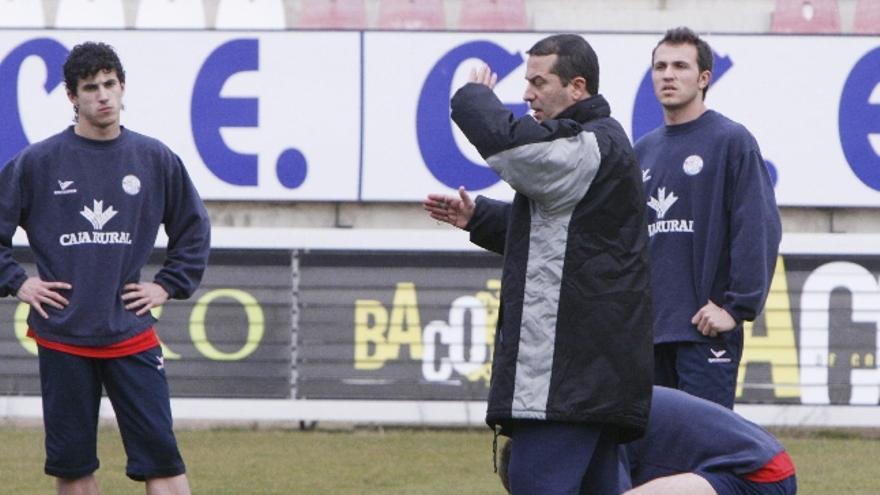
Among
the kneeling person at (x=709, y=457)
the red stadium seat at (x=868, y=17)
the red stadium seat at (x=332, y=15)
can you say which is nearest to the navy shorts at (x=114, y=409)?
the kneeling person at (x=709, y=457)

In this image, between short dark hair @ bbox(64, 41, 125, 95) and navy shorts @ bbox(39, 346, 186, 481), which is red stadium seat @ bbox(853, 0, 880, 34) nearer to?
short dark hair @ bbox(64, 41, 125, 95)

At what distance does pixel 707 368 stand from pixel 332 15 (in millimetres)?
6075

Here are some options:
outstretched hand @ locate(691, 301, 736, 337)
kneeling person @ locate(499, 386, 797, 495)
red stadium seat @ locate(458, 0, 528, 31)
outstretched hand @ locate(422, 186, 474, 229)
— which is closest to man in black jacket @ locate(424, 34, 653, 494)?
outstretched hand @ locate(422, 186, 474, 229)

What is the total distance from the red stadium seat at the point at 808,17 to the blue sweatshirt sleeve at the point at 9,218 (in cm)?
641

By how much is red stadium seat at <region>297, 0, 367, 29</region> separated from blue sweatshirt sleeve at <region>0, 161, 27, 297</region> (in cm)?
549

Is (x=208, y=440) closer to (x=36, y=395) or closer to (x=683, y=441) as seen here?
(x=36, y=395)

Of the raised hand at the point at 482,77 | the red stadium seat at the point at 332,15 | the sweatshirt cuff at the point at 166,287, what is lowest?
the sweatshirt cuff at the point at 166,287

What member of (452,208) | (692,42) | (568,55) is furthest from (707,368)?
(568,55)

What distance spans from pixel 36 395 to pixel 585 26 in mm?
4099

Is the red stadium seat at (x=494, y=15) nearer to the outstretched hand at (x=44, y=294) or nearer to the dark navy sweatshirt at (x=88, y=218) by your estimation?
the dark navy sweatshirt at (x=88, y=218)

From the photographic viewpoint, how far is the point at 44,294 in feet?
22.9

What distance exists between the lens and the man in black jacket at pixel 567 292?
5363mm

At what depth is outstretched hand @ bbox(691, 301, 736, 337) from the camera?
6891 mm

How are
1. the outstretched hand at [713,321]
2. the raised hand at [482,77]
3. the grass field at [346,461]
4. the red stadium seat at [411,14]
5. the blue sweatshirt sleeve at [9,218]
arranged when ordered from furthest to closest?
the red stadium seat at [411,14], the grass field at [346,461], the blue sweatshirt sleeve at [9,218], the outstretched hand at [713,321], the raised hand at [482,77]
